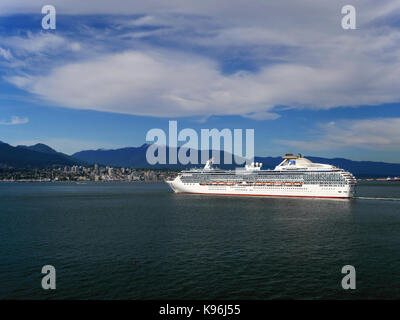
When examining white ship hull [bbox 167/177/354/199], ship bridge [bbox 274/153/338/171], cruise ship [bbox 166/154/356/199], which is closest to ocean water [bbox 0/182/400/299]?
white ship hull [bbox 167/177/354/199]

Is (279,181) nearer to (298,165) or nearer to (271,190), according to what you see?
(271,190)

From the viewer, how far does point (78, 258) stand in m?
27.6

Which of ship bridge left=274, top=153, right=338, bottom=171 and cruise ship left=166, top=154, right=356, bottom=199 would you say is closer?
cruise ship left=166, top=154, right=356, bottom=199

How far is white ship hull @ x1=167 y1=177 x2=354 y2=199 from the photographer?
81.0m

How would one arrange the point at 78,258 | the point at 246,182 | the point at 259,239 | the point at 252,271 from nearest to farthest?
the point at 252,271 → the point at 78,258 → the point at 259,239 → the point at 246,182

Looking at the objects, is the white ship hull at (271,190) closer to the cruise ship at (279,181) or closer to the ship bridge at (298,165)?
the cruise ship at (279,181)

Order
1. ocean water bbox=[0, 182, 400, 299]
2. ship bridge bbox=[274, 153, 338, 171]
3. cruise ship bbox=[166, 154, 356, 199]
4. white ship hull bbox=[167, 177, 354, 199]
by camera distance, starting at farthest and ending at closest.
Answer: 1. ship bridge bbox=[274, 153, 338, 171]
2. cruise ship bbox=[166, 154, 356, 199]
3. white ship hull bbox=[167, 177, 354, 199]
4. ocean water bbox=[0, 182, 400, 299]

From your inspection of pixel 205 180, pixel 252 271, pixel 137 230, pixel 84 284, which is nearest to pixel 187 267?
pixel 252 271

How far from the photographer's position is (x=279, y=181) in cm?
8994

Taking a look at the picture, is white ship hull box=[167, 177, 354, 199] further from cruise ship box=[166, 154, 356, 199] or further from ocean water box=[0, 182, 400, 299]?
ocean water box=[0, 182, 400, 299]

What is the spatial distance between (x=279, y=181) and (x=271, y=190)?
136 inches

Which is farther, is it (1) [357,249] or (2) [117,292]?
(1) [357,249]

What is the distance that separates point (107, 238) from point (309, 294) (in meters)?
23.6
